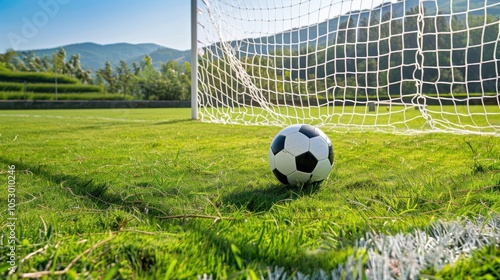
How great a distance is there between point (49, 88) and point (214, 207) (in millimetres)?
36809

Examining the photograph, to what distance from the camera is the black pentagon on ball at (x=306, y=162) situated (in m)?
2.45

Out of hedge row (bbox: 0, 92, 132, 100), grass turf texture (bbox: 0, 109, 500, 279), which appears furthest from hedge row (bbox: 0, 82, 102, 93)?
grass turf texture (bbox: 0, 109, 500, 279)

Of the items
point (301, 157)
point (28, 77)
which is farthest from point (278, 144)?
point (28, 77)

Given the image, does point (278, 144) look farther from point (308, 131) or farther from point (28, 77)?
point (28, 77)

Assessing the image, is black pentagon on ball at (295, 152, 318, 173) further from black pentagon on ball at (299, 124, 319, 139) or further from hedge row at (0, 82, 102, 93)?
hedge row at (0, 82, 102, 93)

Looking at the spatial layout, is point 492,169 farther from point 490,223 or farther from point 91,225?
point 91,225

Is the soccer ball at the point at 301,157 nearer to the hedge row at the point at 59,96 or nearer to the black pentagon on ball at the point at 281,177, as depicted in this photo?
the black pentagon on ball at the point at 281,177

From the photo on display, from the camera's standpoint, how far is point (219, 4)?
870cm

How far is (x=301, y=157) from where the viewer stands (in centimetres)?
248

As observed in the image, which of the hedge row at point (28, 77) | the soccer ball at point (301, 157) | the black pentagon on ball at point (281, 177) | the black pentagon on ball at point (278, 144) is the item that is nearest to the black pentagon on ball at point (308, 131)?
the soccer ball at point (301, 157)

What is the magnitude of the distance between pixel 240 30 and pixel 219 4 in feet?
3.21

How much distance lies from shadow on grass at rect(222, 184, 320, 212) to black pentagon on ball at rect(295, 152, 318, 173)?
0.35 feet

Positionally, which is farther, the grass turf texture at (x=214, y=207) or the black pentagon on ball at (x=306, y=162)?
the black pentagon on ball at (x=306, y=162)

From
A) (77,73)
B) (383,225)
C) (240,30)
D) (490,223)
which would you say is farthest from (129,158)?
(77,73)
